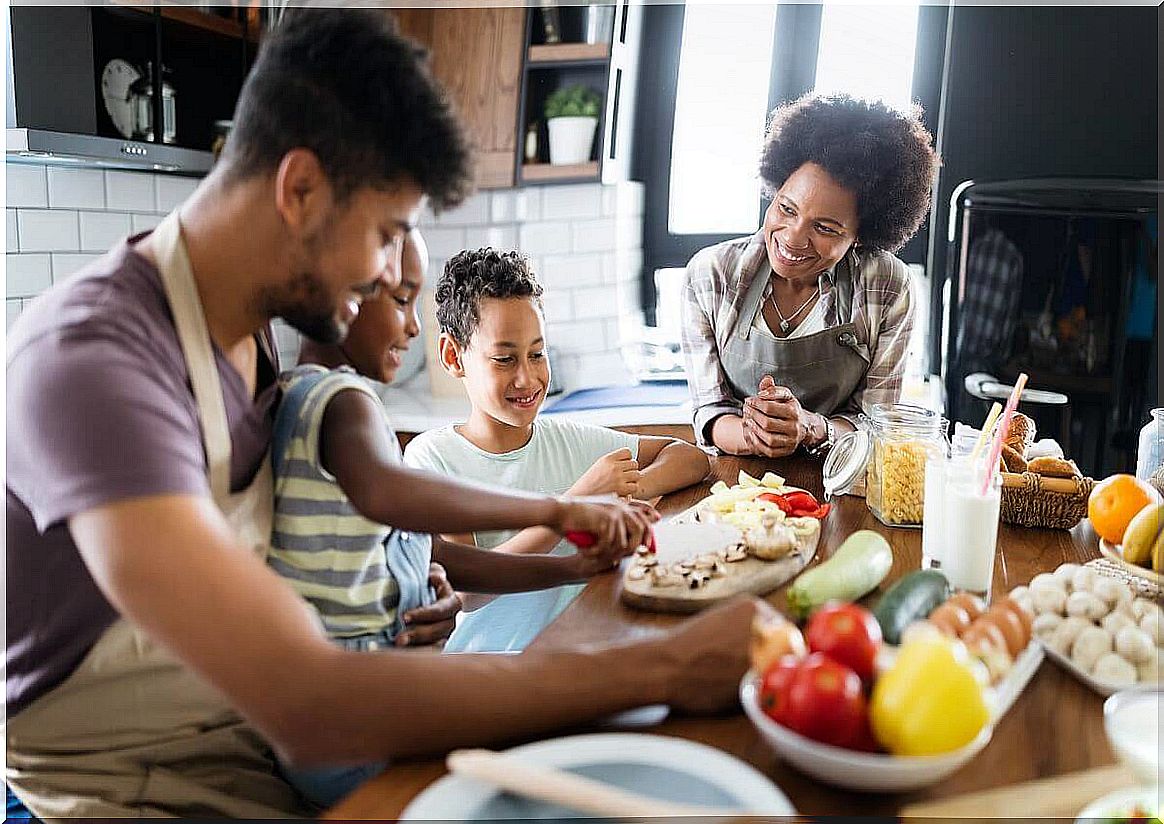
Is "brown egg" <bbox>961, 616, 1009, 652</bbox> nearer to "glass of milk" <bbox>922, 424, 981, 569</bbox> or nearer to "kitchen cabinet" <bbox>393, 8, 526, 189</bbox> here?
"glass of milk" <bbox>922, 424, 981, 569</bbox>

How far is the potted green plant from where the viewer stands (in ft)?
10.9

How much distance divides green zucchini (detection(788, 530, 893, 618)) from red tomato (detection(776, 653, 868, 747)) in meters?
0.33

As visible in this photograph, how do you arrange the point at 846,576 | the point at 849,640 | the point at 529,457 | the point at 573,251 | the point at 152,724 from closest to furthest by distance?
the point at 849,640, the point at 152,724, the point at 846,576, the point at 529,457, the point at 573,251

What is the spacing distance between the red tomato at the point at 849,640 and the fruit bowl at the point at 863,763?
70 mm

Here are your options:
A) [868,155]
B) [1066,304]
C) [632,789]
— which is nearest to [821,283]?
[868,155]

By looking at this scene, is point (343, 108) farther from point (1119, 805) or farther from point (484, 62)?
point (484, 62)

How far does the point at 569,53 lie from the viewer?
3.26 m

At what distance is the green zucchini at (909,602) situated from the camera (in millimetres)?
1047

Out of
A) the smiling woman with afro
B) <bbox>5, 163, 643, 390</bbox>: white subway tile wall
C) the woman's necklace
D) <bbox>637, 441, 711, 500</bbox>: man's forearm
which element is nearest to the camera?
<bbox>637, 441, 711, 500</bbox>: man's forearm

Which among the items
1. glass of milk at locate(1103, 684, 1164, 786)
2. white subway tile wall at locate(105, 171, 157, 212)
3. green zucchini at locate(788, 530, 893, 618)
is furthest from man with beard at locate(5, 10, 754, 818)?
white subway tile wall at locate(105, 171, 157, 212)

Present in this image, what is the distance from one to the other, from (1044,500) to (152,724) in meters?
1.26

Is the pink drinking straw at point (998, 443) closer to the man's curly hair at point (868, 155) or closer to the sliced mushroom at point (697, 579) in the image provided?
the sliced mushroom at point (697, 579)

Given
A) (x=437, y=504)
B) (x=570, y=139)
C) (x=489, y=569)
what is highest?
(x=570, y=139)

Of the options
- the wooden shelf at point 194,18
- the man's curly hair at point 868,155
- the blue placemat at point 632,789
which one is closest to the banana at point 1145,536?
the blue placemat at point 632,789
